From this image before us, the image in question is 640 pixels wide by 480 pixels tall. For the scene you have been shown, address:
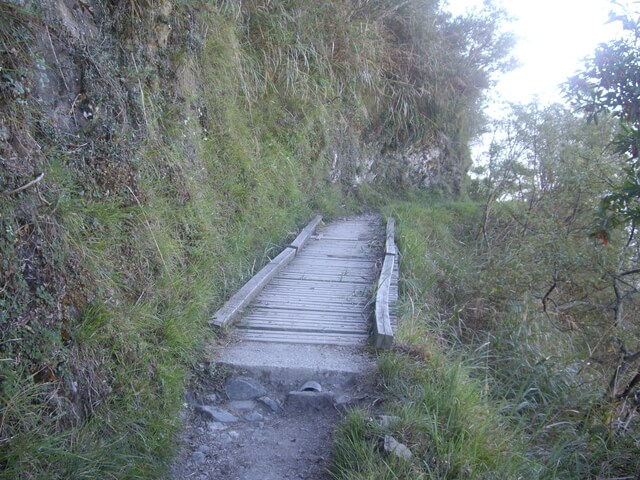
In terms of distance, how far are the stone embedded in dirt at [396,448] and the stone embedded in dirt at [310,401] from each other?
0.86 m

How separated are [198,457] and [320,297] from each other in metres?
3.13

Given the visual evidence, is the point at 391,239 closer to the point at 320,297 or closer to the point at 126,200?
the point at 320,297

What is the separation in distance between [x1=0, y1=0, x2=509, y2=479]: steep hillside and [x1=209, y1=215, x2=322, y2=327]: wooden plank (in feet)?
0.55

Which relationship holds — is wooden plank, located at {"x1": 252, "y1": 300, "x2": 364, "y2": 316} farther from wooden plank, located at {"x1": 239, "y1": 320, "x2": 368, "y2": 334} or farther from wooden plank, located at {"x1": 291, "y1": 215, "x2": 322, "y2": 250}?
wooden plank, located at {"x1": 291, "y1": 215, "x2": 322, "y2": 250}

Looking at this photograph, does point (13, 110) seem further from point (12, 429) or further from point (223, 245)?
point (223, 245)

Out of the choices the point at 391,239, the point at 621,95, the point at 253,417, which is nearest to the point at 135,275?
the point at 253,417

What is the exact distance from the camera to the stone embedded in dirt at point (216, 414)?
384cm

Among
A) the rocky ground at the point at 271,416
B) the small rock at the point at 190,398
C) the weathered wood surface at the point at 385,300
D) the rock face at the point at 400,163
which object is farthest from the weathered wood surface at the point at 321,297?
the rock face at the point at 400,163

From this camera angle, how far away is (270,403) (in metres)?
4.09

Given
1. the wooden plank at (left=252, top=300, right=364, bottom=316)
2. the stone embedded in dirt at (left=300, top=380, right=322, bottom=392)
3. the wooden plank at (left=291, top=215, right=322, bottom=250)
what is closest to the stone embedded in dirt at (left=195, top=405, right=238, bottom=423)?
the stone embedded in dirt at (left=300, top=380, right=322, bottom=392)

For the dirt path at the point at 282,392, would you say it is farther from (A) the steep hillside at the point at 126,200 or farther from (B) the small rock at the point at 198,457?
(A) the steep hillside at the point at 126,200

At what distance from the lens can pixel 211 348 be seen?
4586 mm

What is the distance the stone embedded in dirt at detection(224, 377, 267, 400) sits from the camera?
13.6 ft


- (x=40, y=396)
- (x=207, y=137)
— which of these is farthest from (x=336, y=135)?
(x=40, y=396)
